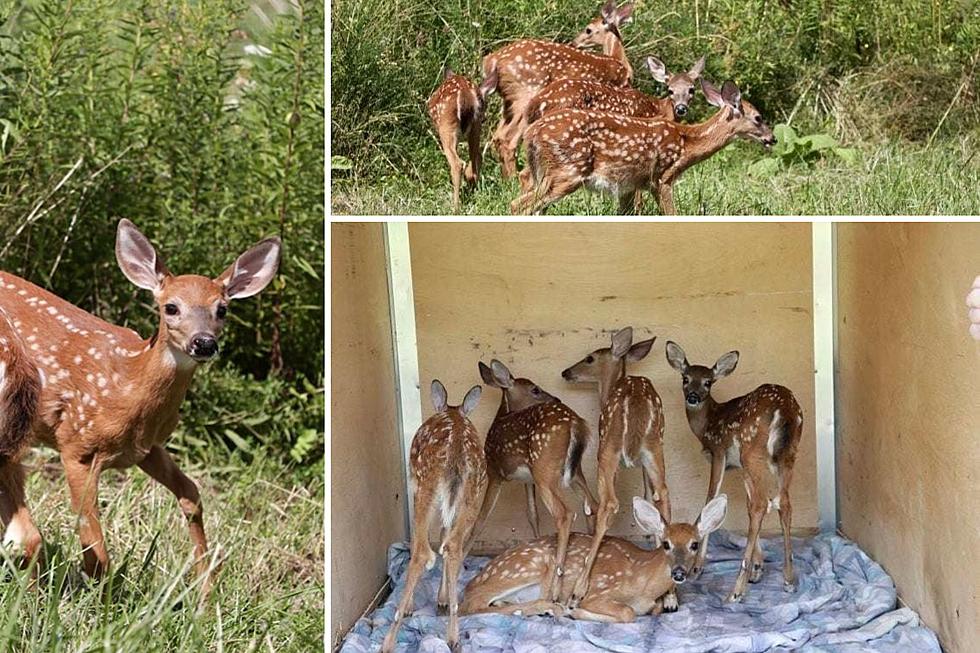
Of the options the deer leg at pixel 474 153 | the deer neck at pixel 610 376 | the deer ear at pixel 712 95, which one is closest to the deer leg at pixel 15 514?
the deer leg at pixel 474 153

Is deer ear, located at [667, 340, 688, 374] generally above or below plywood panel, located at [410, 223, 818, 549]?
below

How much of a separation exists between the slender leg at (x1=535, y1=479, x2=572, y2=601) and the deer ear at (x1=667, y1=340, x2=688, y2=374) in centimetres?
60

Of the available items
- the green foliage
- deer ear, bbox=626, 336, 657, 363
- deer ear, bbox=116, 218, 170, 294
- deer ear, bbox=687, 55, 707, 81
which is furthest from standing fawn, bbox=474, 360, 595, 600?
the green foliage

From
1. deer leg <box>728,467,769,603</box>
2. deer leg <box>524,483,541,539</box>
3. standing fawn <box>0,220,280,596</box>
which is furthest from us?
deer leg <box>524,483,541,539</box>

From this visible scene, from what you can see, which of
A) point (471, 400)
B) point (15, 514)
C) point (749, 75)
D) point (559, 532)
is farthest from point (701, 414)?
point (15, 514)

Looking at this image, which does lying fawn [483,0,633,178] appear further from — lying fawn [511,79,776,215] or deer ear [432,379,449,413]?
deer ear [432,379,449,413]

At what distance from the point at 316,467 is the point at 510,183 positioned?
1.84 m

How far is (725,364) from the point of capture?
461cm

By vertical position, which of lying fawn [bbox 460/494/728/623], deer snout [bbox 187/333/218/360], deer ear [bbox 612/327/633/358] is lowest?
lying fawn [bbox 460/494/728/623]

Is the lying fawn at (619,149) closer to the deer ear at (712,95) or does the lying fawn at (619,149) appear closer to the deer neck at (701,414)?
the deer ear at (712,95)

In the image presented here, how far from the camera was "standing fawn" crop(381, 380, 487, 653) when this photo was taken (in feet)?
12.9

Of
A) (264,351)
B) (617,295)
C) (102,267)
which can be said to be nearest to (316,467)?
(264,351)

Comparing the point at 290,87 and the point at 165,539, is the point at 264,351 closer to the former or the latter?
the point at 290,87

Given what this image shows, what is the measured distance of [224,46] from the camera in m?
5.55
